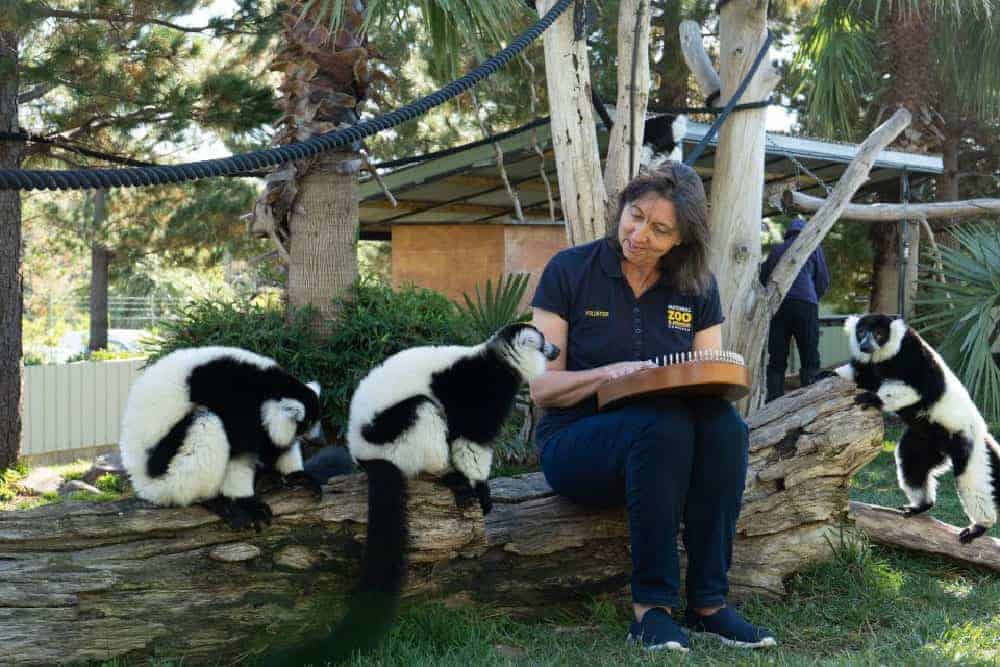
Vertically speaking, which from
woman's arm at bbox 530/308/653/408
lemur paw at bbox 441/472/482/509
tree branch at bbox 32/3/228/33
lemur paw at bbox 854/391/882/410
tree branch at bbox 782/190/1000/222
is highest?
tree branch at bbox 32/3/228/33

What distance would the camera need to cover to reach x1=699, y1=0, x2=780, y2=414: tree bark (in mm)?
5434

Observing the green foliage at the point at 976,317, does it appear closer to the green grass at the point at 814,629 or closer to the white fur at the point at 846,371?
the white fur at the point at 846,371

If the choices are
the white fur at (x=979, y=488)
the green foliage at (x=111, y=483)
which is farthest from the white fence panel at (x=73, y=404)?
the white fur at (x=979, y=488)

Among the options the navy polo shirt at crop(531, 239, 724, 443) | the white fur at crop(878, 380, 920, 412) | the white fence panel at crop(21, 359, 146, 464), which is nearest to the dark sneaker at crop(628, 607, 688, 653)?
the navy polo shirt at crop(531, 239, 724, 443)

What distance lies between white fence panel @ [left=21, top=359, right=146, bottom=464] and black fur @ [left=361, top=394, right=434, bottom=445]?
885cm

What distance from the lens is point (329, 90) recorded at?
5.43 m

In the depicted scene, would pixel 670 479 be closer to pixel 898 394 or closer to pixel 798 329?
pixel 898 394

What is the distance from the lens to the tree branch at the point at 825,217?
18.4ft

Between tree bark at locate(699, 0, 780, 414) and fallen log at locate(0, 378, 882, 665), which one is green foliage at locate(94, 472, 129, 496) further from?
tree bark at locate(699, 0, 780, 414)

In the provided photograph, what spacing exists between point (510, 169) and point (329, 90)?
477 centimetres

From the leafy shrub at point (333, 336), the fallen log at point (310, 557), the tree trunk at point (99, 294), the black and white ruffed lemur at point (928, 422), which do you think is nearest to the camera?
the fallen log at point (310, 557)

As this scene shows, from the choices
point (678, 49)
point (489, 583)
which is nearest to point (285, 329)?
point (489, 583)

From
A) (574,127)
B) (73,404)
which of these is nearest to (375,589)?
(574,127)

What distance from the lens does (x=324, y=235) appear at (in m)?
5.73
